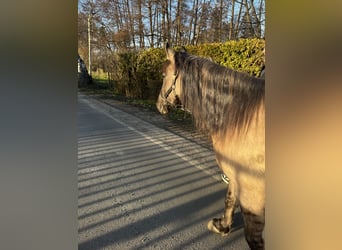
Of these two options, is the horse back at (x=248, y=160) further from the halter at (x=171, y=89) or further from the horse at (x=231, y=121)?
the halter at (x=171, y=89)

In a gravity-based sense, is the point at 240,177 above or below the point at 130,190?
above

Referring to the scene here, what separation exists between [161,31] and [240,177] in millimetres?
3154

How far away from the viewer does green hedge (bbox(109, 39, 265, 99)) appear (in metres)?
4.96

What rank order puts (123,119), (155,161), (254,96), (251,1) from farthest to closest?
(123,119) → (155,161) → (251,1) → (254,96)

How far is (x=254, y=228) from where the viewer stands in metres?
1.54

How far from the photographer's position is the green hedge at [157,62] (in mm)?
4961

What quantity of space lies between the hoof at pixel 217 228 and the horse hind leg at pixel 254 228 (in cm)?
55
